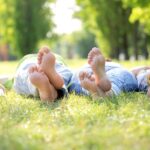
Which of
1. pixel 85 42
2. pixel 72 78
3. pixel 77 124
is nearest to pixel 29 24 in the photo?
pixel 85 42

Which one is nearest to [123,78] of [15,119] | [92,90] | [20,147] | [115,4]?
[92,90]

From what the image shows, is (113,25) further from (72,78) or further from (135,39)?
(72,78)

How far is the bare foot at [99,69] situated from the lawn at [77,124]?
0.45ft

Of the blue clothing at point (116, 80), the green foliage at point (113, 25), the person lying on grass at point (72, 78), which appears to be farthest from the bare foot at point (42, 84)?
the green foliage at point (113, 25)

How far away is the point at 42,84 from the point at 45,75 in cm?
8

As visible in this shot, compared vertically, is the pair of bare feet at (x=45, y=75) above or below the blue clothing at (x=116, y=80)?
above

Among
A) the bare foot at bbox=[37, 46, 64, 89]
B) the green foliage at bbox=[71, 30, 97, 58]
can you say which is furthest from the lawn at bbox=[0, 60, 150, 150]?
the green foliage at bbox=[71, 30, 97, 58]

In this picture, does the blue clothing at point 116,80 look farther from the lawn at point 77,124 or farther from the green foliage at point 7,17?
the green foliage at point 7,17

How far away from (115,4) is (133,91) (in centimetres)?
2715

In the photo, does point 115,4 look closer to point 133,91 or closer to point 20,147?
point 133,91

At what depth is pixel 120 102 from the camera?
13.8 ft

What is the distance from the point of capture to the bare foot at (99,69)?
4391 millimetres

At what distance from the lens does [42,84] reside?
4430mm

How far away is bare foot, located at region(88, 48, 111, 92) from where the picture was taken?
439 centimetres
